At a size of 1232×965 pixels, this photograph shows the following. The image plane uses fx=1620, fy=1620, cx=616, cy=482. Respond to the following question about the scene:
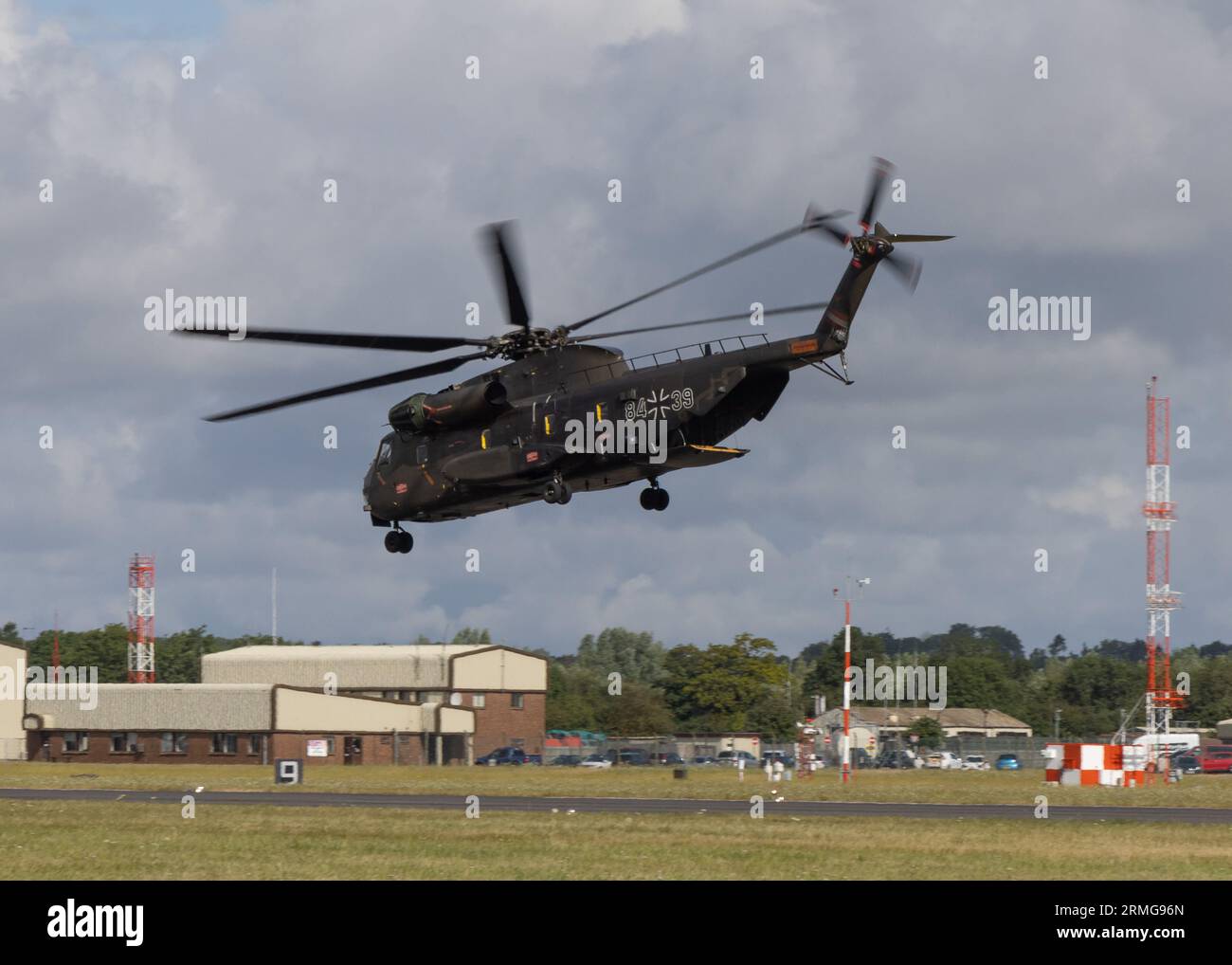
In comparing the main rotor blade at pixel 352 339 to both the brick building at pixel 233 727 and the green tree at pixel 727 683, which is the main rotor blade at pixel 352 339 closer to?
the brick building at pixel 233 727

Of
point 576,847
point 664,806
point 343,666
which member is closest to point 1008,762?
point 343,666

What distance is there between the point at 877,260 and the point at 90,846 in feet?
72.2

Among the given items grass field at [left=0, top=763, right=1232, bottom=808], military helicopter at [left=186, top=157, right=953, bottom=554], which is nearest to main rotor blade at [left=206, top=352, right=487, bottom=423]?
military helicopter at [left=186, top=157, right=953, bottom=554]

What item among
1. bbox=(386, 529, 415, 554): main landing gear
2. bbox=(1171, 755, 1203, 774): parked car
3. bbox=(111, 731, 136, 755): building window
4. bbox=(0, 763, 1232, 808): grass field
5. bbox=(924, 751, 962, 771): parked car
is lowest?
bbox=(924, 751, 962, 771): parked car

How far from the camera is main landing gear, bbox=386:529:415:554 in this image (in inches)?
1772

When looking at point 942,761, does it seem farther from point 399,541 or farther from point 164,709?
point 399,541

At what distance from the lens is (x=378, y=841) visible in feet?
117

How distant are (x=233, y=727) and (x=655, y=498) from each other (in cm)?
6392

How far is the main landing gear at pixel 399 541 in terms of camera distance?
45.0 metres

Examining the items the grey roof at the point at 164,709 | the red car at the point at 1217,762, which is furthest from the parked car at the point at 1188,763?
the grey roof at the point at 164,709

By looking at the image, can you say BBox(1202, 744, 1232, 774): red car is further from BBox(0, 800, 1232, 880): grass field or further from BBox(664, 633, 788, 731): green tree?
BBox(0, 800, 1232, 880): grass field

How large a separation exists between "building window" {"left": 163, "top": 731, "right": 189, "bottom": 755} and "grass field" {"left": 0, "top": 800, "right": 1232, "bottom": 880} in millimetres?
55584

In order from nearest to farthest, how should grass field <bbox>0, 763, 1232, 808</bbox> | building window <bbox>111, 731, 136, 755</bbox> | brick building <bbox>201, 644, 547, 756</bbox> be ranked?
grass field <bbox>0, 763, 1232, 808</bbox>
building window <bbox>111, 731, 136, 755</bbox>
brick building <bbox>201, 644, 547, 756</bbox>
